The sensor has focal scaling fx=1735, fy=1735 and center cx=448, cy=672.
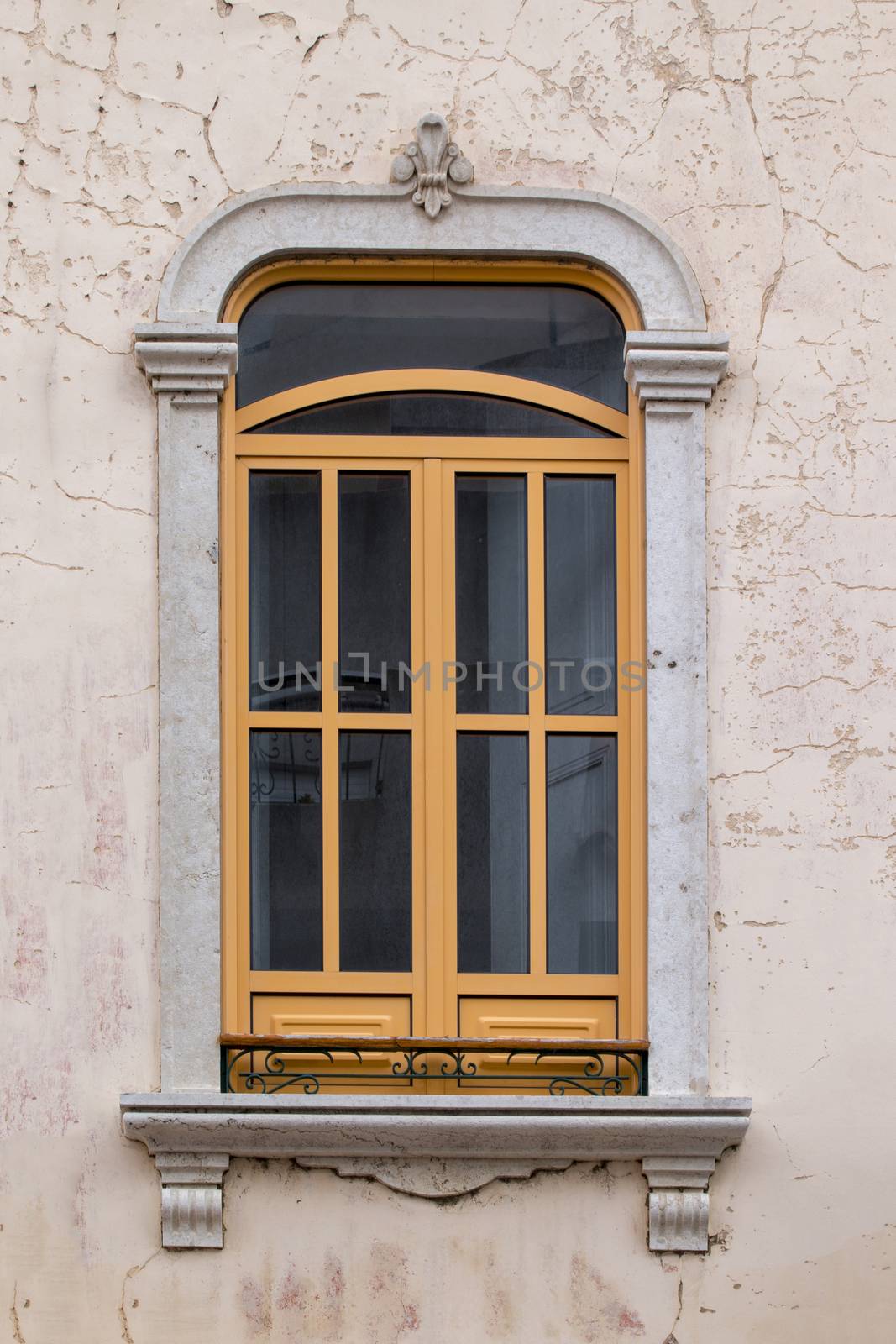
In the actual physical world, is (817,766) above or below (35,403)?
below

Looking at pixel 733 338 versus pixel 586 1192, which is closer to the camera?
pixel 586 1192

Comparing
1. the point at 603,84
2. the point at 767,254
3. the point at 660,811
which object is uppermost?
the point at 603,84

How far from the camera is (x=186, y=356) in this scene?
5.02 m

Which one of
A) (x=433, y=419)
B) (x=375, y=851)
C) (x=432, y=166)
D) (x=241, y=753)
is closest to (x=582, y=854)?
(x=375, y=851)

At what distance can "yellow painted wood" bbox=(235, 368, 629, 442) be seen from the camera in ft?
17.0

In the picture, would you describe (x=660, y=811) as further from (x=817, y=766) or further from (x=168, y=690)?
(x=168, y=690)

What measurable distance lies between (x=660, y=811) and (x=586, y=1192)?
3.55 feet

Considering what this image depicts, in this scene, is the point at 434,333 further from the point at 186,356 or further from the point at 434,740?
the point at 434,740

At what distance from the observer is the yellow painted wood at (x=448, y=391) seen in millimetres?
5188

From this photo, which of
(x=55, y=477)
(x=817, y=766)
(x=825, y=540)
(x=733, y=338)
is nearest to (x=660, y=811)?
(x=817, y=766)

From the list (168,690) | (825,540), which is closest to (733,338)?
(825,540)

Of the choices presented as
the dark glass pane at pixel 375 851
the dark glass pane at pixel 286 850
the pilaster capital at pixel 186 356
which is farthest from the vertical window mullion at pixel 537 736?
the pilaster capital at pixel 186 356

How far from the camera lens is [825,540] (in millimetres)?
5074

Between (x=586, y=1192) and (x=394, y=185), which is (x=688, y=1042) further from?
(x=394, y=185)
